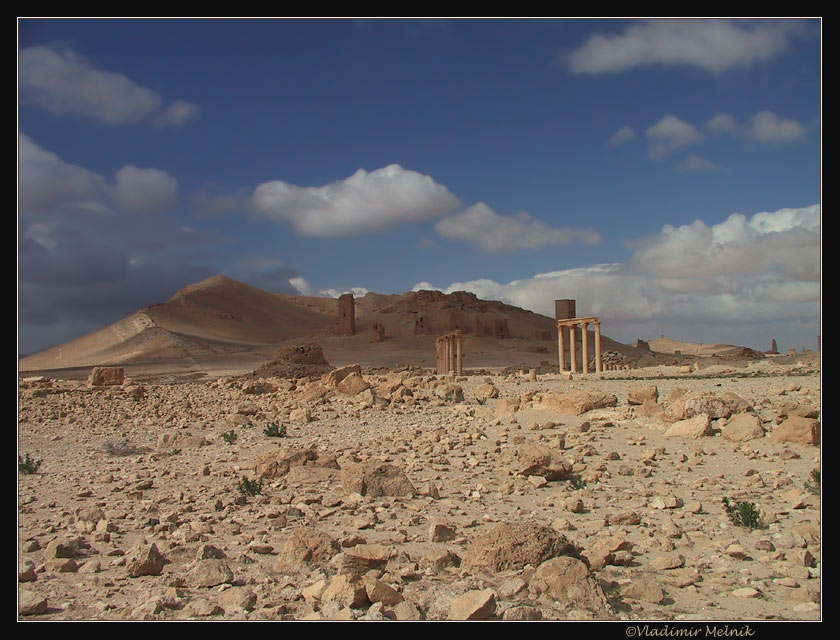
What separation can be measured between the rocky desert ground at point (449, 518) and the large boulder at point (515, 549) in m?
0.01

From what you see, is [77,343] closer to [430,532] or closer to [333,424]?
[333,424]

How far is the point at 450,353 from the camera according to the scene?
104 feet

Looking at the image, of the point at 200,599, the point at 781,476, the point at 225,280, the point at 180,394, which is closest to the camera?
the point at 200,599

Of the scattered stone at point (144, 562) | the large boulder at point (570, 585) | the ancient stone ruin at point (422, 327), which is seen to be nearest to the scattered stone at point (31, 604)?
the scattered stone at point (144, 562)

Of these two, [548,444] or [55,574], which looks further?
[548,444]

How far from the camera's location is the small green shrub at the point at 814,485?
20.4ft

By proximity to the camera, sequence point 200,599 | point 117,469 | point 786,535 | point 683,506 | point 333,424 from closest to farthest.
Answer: point 200,599 < point 786,535 < point 683,506 < point 117,469 < point 333,424

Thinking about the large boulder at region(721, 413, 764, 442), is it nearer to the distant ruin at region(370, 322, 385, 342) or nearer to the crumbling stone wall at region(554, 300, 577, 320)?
the crumbling stone wall at region(554, 300, 577, 320)

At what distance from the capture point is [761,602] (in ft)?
12.5

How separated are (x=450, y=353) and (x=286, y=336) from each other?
169 feet

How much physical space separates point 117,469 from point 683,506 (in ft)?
23.1

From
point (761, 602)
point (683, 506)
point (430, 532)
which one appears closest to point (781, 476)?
point (683, 506)

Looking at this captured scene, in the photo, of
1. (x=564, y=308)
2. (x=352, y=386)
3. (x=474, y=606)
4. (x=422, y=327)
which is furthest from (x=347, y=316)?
(x=474, y=606)

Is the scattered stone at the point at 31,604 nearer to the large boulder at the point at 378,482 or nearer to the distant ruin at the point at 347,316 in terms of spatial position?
the large boulder at the point at 378,482
